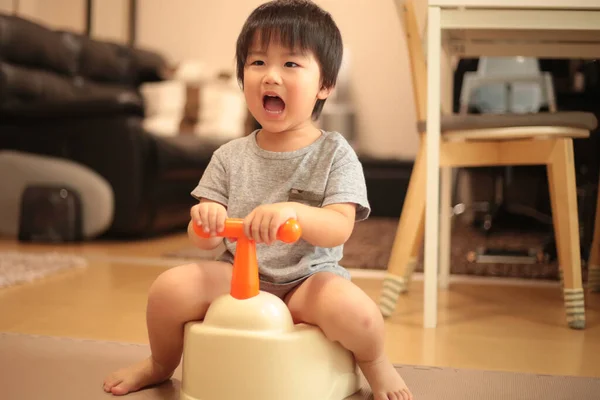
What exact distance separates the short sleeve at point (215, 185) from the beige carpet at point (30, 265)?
956 mm

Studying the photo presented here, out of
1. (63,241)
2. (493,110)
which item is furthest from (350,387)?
(493,110)

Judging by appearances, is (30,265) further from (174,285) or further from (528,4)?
(528,4)

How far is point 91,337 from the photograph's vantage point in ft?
4.05

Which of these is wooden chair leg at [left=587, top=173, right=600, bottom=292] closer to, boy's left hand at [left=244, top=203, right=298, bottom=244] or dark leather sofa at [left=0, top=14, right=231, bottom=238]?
boy's left hand at [left=244, top=203, right=298, bottom=244]

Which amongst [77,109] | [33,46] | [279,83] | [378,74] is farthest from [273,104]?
[378,74]

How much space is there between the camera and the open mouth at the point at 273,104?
0.92 metres

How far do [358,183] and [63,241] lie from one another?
1.94m

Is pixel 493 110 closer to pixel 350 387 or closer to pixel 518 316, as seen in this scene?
pixel 518 316

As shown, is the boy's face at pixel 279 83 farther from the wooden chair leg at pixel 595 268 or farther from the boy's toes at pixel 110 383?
the wooden chair leg at pixel 595 268

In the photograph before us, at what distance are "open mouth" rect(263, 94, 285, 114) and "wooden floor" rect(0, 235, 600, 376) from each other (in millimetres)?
481

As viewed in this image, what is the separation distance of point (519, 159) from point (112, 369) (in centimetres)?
99

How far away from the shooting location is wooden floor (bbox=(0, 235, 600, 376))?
1.19 meters

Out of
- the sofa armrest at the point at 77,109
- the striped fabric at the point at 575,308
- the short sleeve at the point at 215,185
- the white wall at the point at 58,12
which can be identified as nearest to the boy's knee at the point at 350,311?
the short sleeve at the point at 215,185

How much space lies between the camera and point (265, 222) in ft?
2.51
